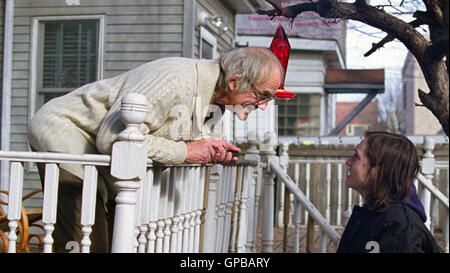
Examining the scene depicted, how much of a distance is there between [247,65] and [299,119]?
6.81 metres

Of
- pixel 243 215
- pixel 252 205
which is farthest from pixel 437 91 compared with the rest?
Result: pixel 252 205

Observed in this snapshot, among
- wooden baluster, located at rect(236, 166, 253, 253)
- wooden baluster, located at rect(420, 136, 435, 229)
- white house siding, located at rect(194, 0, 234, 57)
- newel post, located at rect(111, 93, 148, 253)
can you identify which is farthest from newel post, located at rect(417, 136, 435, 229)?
newel post, located at rect(111, 93, 148, 253)

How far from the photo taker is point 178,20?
3.75 metres

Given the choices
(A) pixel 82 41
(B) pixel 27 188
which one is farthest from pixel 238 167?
(B) pixel 27 188

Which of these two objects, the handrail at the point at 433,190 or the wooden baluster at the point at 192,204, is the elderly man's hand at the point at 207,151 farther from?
the handrail at the point at 433,190

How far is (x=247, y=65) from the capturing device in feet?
6.20

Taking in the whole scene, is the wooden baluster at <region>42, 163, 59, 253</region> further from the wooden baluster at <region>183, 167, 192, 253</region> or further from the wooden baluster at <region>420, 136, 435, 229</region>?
the wooden baluster at <region>420, 136, 435, 229</region>

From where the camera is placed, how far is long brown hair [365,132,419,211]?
1.79 meters

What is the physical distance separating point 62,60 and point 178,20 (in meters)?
0.78

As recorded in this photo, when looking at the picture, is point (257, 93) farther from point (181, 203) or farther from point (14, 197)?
point (14, 197)

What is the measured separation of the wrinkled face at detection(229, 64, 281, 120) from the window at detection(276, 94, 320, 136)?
20.1 ft

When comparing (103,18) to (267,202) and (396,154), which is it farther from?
(396,154)

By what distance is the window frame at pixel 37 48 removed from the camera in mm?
3330

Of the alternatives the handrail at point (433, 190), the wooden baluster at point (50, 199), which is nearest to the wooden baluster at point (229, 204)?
the wooden baluster at point (50, 199)
